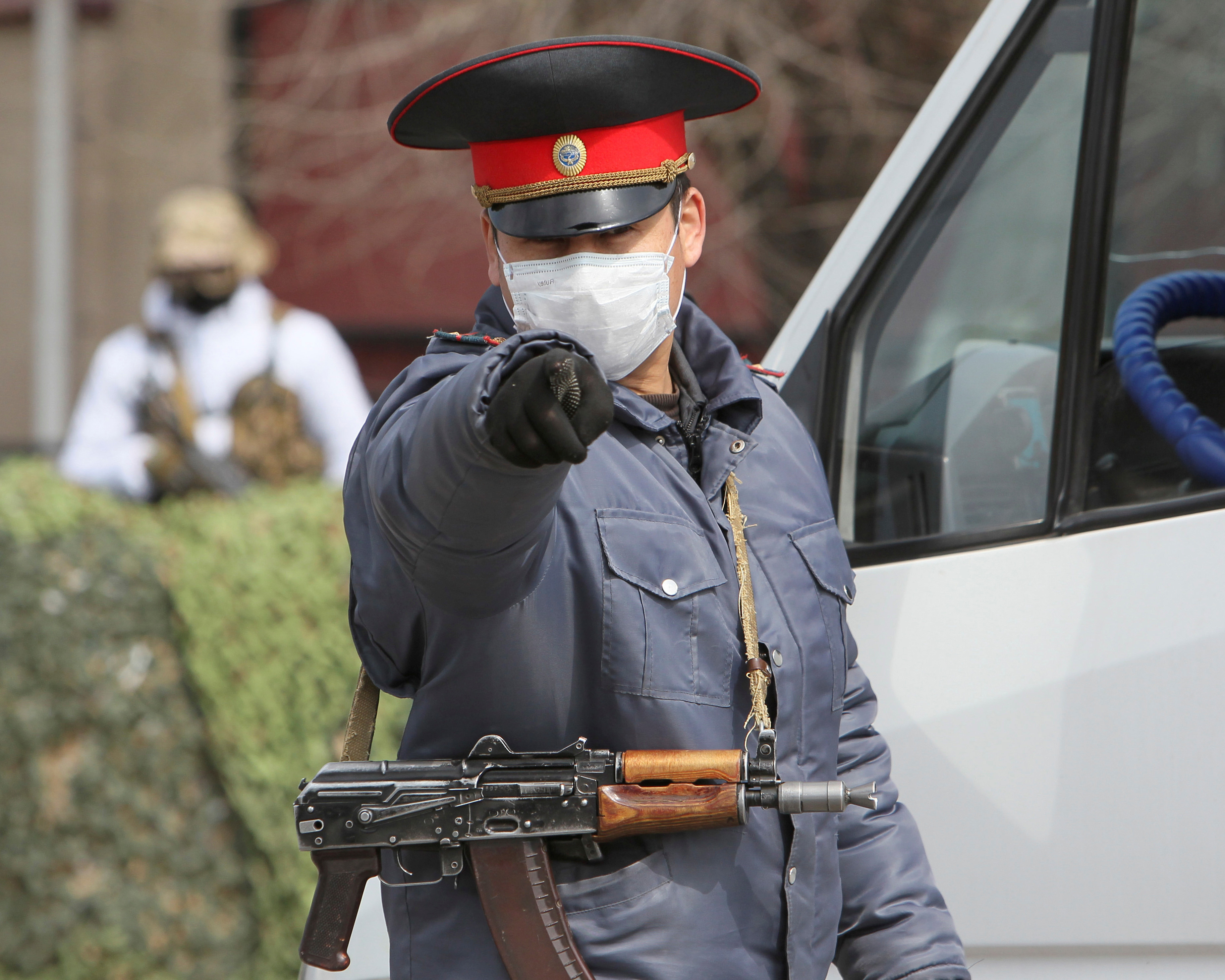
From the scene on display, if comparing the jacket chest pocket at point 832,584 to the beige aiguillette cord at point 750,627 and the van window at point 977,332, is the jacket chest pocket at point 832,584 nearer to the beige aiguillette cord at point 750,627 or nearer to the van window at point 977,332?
the beige aiguillette cord at point 750,627

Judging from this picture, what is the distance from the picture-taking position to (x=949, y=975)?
174 centimetres

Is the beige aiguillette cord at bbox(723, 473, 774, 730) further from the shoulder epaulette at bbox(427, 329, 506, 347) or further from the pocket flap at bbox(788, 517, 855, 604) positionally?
the shoulder epaulette at bbox(427, 329, 506, 347)

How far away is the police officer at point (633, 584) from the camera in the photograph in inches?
59.1

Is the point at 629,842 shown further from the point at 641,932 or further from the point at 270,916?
the point at 270,916

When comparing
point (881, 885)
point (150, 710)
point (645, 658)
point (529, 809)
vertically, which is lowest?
point (150, 710)

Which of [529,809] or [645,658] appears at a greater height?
[645,658]

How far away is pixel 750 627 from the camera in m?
1.60

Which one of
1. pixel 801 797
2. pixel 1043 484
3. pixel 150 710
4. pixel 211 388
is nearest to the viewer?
pixel 801 797

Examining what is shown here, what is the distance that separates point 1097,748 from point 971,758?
0.17 meters

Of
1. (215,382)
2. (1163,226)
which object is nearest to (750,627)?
(1163,226)

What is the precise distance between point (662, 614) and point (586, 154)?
1.80 feet

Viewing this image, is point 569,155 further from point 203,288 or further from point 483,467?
point 203,288

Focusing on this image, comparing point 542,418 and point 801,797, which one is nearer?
point 542,418

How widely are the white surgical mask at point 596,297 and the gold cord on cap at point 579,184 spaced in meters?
0.07
